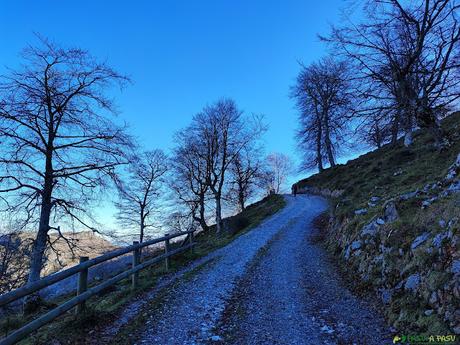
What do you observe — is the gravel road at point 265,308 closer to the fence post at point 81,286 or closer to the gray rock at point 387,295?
the gray rock at point 387,295

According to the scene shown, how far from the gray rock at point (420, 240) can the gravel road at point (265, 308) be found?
1632 millimetres

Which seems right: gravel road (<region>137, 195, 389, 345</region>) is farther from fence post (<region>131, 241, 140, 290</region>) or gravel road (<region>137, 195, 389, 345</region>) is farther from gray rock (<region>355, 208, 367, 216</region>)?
gray rock (<region>355, 208, 367, 216</region>)

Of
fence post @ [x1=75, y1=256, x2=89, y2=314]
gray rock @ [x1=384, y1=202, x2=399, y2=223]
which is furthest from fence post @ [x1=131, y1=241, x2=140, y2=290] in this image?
gray rock @ [x1=384, y1=202, x2=399, y2=223]

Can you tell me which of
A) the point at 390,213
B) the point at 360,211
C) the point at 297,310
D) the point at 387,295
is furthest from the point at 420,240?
the point at 360,211

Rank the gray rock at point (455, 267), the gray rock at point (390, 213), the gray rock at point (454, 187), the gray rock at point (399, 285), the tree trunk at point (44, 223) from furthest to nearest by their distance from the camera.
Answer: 1. the tree trunk at point (44, 223)
2. the gray rock at point (390, 213)
3. the gray rock at point (454, 187)
4. the gray rock at point (399, 285)
5. the gray rock at point (455, 267)

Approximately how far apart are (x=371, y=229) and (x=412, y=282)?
3430mm

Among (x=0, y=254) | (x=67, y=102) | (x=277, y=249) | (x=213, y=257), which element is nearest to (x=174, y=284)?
(x=213, y=257)

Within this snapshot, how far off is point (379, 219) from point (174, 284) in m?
6.19

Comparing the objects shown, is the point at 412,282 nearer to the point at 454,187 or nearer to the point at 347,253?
the point at 454,187

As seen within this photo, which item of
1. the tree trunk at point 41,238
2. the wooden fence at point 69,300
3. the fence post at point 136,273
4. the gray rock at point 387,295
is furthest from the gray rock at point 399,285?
the tree trunk at point 41,238

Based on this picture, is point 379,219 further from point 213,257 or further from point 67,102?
point 67,102

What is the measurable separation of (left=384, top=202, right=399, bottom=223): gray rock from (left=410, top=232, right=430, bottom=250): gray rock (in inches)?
74.2

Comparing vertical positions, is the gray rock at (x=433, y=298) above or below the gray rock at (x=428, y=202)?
below

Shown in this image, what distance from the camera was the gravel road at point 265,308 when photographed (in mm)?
5531
